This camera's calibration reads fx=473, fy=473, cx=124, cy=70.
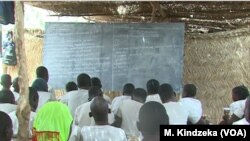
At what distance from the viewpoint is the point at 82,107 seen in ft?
15.1

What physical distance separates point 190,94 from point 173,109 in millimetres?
725

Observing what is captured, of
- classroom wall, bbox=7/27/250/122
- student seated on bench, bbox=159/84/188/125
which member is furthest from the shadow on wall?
student seated on bench, bbox=159/84/188/125

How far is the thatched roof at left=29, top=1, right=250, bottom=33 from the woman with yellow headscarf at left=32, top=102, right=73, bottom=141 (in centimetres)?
377

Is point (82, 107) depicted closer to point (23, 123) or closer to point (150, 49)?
point (23, 123)

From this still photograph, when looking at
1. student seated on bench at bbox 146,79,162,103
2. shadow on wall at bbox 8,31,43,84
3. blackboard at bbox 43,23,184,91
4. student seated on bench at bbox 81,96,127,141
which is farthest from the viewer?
shadow on wall at bbox 8,31,43,84

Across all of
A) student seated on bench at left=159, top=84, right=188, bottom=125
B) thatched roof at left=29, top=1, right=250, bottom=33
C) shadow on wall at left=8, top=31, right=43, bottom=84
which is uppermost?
thatched roof at left=29, top=1, right=250, bottom=33

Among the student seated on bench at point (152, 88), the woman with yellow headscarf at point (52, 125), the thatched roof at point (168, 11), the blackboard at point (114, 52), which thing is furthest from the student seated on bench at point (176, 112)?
the thatched roof at point (168, 11)

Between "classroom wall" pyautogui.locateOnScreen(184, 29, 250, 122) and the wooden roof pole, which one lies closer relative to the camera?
the wooden roof pole

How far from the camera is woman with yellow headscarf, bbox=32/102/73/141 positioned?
3.34 m

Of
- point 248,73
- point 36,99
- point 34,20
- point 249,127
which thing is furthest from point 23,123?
point 34,20

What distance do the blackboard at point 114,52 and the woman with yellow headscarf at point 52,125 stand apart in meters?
3.26

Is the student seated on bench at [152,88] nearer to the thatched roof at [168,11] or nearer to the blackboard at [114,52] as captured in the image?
the blackboard at [114,52]

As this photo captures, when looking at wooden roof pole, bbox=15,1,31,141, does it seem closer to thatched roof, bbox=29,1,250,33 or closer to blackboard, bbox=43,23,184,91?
blackboard, bbox=43,23,184,91

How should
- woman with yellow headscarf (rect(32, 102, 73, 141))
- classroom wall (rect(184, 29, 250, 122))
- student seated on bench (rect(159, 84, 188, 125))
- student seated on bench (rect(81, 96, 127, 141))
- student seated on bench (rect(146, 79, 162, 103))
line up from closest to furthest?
1. student seated on bench (rect(81, 96, 127, 141))
2. woman with yellow headscarf (rect(32, 102, 73, 141))
3. student seated on bench (rect(159, 84, 188, 125))
4. student seated on bench (rect(146, 79, 162, 103))
5. classroom wall (rect(184, 29, 250, 122))
